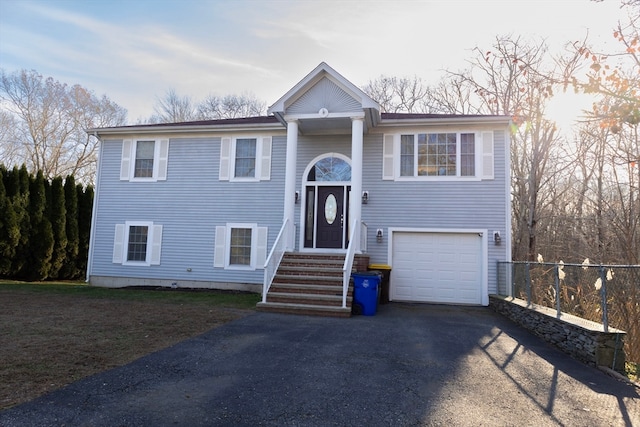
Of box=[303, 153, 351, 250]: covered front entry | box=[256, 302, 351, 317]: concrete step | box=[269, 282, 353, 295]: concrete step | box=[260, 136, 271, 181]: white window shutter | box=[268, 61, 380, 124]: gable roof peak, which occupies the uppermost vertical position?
box=[268, 61, 380, 124]: gable roof peak

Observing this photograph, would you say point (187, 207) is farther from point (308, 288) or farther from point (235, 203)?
point (308, 288)

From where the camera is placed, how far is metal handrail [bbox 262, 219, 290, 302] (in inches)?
319

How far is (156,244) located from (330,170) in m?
5.74

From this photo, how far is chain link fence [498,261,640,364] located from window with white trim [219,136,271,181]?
7246mm

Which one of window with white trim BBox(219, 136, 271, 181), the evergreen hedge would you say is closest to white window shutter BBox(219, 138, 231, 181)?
window with white trim BBox(219, 136, 271, 181)

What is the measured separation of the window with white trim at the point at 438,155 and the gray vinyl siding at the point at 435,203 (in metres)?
0.19

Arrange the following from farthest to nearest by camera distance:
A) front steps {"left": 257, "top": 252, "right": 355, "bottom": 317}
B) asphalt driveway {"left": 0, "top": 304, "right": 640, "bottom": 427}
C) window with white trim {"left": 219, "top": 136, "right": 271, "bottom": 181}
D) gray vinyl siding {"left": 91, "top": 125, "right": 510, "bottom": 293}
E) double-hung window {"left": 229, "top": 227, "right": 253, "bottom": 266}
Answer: window with white trim {"left": 219, "top": 136, "right": 271, "bottom": 181}
double-hung window {"left": 229, "top": 227, "right": 253, "bottom": 266}
gray vinyl siding {"left": 91, "top": 125, "right": 510, "bottom": 293}
front steps {"left": 257, "top": 252, "right": 355, "bottom": 317}
asphalt driveway {"left": 0, "top": 304, "right": 640, "bottom": 427}

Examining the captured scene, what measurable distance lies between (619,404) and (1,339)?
711 cm

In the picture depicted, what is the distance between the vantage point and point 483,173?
10211mm

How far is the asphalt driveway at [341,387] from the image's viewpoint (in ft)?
9.93

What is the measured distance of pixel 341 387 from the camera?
3.73 m

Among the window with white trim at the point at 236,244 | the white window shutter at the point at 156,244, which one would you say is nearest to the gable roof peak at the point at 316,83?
the window with white trim at the point at 236,244

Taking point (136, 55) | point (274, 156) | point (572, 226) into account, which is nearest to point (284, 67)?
point (274, 156)

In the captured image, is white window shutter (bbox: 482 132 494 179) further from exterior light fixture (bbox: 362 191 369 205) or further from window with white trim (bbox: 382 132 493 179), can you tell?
exterior light fixture (bbox: 362 191 369 205)
